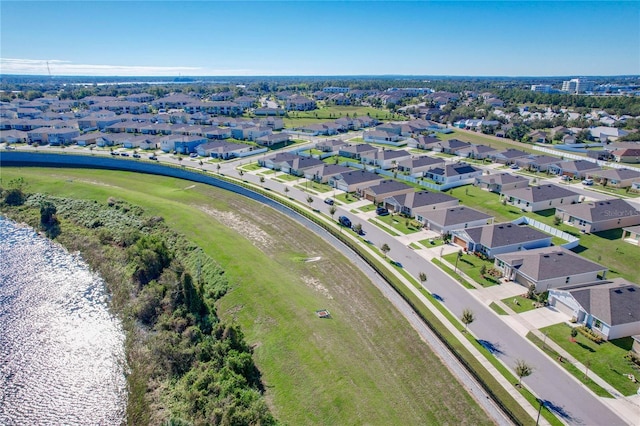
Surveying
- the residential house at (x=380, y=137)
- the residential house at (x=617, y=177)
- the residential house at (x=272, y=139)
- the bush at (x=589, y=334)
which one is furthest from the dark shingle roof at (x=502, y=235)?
the residential house at (x=272, y=139)

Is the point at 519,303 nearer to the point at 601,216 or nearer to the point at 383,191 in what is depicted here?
the point at 601,216

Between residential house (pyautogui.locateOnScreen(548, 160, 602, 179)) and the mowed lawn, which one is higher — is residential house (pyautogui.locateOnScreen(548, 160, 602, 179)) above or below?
above

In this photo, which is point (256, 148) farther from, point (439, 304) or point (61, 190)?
point (439, 304)

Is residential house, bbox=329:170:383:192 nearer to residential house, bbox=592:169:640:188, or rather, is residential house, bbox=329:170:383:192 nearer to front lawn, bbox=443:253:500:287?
front lawn, bbox=443:253:500:287

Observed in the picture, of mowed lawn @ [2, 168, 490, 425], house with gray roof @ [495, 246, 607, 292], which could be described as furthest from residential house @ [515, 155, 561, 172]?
mowed lawn @ [2, 168, 490, 425]

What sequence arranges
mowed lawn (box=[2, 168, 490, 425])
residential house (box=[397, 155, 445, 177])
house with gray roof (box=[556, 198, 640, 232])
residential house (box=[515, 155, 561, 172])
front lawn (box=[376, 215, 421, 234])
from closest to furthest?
mowed lawn (box=[2, 168, 490, 425])
house with gray roof (box=[556, 198, 640, 232])
front lawn (box=[376, 215, 421, 234])
residential house (box=[397, 155, 445, 177])
residential house (box=[515, 155, 561, 172])

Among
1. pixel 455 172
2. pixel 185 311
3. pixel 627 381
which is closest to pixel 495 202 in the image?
pixel 455 172
